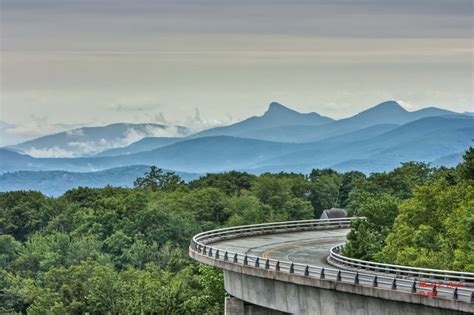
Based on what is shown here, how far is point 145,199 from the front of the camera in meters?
185

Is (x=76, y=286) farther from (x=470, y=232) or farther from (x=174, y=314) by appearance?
(x=470, y=232)

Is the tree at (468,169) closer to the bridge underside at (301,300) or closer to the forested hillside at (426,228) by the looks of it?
the forested hillside at (426,228)

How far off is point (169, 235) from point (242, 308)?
83357 mm

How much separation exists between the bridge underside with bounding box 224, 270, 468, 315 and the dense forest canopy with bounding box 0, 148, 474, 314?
25.5 feet

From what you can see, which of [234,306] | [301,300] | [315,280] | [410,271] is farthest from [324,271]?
[234,306]

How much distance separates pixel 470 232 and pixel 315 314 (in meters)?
11.6

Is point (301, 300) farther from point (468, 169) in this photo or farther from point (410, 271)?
point (468, 169)

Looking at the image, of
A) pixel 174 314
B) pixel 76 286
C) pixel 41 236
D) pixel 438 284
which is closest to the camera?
pixel 438 284

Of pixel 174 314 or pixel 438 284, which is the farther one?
pixel 174 314

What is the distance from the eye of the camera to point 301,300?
78312 mm

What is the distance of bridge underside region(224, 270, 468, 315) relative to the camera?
67.5 meters

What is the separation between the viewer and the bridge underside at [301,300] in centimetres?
6753

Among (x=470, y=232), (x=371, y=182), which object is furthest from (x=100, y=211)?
(x=470, y=232)

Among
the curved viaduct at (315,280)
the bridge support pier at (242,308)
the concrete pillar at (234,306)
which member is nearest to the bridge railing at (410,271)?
the curved viaduct at (315,280)
